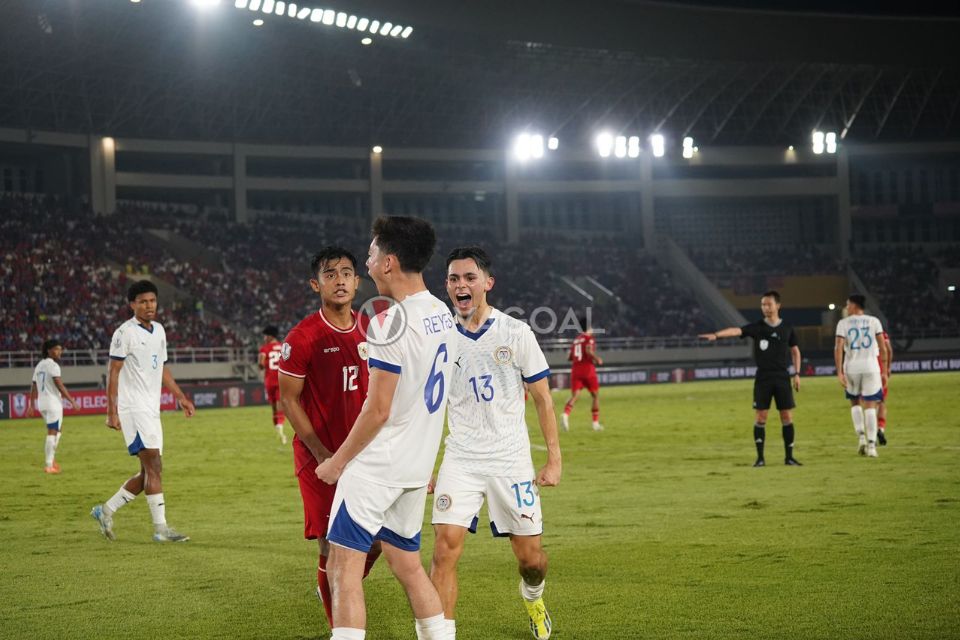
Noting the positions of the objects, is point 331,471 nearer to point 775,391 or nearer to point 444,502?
point 444,502

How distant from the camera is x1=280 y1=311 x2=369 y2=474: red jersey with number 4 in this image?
6902 millimetres

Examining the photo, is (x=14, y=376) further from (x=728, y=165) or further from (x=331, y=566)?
(x=728, y=165)

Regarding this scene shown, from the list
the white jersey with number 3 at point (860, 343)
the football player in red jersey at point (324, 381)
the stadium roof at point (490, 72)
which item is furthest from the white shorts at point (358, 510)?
the stadium roof at point (490, 72)

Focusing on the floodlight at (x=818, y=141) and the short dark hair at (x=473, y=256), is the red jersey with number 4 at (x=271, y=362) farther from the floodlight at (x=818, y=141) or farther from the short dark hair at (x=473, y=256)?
the floodlight at (x=818, y=141)

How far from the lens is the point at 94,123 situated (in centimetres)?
6019

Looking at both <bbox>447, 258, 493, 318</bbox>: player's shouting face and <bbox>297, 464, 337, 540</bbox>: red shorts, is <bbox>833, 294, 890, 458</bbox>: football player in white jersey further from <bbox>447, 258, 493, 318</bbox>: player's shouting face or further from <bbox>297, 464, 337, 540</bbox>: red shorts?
<bbox>297, 464, 337, 540</bbox>: red shorts

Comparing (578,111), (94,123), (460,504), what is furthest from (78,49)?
(460,504)

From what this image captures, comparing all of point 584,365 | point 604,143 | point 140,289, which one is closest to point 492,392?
point 140,289

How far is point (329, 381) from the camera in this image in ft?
22.7

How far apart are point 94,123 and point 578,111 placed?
28.1 meters

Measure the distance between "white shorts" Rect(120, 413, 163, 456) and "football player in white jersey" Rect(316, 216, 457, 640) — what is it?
617cm

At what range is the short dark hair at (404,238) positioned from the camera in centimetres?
557

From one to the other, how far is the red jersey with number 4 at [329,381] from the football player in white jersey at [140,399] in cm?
471

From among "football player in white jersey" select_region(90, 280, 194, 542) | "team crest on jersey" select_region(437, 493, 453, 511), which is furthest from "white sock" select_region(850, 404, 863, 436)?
"team crest on jersey" select_region(437, 493, 453, 511)
